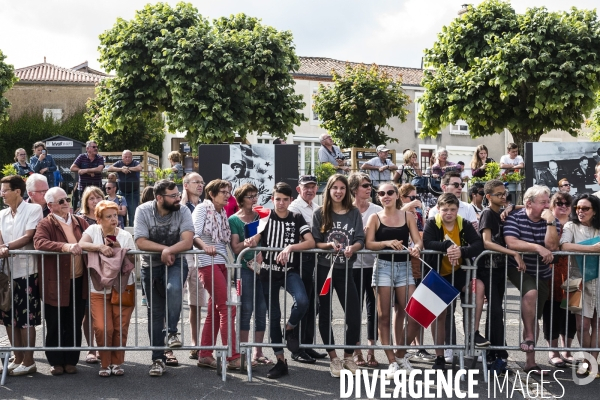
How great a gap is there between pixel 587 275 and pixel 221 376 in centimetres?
370

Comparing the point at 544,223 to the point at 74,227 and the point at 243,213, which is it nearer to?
the point at 243,213

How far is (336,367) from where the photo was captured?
7512 millimetres

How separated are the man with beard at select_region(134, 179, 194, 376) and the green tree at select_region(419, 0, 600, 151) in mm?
17505

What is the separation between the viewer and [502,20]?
25.0 meters

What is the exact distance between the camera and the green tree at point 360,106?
123 ft

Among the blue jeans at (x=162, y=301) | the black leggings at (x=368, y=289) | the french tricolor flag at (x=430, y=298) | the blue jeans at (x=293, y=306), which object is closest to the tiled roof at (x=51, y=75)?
the blue jeans at (x=162, y=301)

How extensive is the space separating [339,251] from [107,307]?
2.32 meters

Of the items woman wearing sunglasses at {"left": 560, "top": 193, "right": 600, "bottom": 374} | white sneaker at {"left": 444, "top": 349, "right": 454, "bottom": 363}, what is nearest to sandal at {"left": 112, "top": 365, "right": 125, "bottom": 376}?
white sneaker at {"left": 444, "top": 349, "right": 454, "bottom": 363}

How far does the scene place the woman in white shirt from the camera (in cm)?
748

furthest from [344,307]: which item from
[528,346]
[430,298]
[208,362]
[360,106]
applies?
[360,106]

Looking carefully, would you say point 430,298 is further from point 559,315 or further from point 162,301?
point 162,301

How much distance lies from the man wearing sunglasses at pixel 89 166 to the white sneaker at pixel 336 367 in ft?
31.1

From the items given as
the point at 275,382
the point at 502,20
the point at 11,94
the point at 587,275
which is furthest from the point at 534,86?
the point at 11,94

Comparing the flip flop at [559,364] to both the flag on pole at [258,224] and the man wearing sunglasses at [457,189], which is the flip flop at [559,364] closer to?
the man wearing sunglasses at [457,189]
